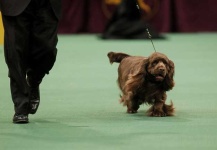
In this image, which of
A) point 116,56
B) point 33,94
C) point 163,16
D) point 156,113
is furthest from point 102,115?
point 163,16

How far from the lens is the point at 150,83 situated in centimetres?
561

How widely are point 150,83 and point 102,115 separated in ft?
1.62

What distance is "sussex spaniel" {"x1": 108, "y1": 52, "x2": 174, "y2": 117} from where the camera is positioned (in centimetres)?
543

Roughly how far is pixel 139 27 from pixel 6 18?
8.37m

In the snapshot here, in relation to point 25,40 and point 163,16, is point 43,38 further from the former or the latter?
point 163,16

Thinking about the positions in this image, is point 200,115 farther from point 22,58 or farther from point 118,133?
point 22,58

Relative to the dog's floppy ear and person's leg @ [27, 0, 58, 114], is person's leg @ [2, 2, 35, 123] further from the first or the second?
the dog's floppy ear

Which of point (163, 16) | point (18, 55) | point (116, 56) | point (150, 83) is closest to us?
point (18, 55)

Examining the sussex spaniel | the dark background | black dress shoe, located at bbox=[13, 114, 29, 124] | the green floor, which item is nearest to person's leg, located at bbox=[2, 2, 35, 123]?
black dress shoe, located at bbox=[13, 114, 29, 124]

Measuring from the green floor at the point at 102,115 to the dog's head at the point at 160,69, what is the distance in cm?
32

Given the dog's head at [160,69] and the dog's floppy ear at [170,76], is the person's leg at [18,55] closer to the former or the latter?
the dog's head at [160,69]

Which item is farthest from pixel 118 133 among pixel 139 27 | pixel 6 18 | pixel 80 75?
pixel 139 27

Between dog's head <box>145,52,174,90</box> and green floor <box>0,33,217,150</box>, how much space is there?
0.32 meters

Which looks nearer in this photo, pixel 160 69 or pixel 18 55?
pixel 18 55
